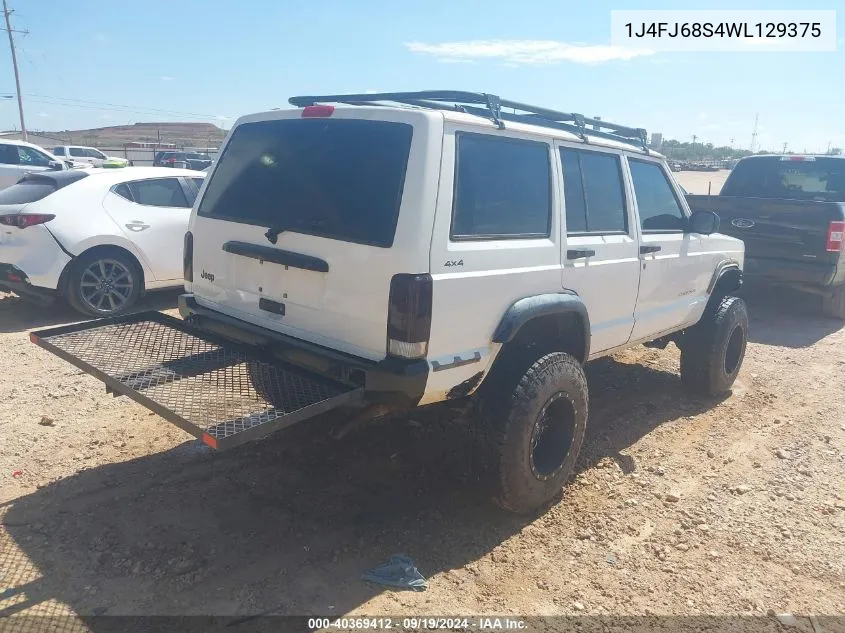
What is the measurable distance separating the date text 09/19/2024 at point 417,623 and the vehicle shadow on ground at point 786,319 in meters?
6.20

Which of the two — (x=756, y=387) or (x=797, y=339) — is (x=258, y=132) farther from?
(x=797, y=339)

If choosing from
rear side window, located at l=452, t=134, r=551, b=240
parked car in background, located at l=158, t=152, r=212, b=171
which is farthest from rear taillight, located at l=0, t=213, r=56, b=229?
parked car in background, located at l=158, t=152, r=212, b=171

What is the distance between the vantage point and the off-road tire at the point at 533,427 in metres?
3.39

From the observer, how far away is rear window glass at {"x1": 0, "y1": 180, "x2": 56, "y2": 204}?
6824 millimetres

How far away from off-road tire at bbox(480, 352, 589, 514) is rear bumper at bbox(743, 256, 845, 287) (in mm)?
5846

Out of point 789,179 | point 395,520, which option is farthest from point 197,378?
point 789,179

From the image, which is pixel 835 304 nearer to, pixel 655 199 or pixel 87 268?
pixel 655 199

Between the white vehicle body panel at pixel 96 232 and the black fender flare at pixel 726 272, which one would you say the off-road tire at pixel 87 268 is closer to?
the white vehicle body panel at pixel 96 232

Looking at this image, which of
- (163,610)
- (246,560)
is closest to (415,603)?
(246,560)

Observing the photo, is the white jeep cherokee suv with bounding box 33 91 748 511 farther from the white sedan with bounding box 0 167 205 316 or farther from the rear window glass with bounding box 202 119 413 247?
the white sedan with bounding box 0 167 205 316

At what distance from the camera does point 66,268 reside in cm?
673

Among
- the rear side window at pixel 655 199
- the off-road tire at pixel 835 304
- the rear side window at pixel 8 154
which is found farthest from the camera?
the rear side window at pixel 8 154

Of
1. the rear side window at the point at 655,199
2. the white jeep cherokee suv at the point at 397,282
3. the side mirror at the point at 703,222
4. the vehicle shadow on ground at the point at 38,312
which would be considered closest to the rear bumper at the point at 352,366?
the white jeep cherokee suv at the point at 397,282

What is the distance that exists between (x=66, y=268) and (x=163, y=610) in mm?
4957
